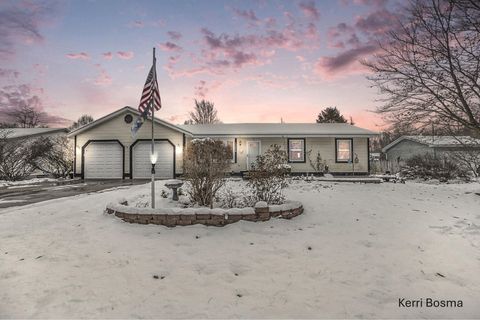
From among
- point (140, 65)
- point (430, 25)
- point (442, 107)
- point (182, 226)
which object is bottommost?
point (182, 226)

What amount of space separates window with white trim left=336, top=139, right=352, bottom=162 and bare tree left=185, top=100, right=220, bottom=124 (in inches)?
848

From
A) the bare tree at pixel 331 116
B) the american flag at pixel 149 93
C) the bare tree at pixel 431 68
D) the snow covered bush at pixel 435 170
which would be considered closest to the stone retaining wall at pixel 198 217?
the american flag at pixel 149 93

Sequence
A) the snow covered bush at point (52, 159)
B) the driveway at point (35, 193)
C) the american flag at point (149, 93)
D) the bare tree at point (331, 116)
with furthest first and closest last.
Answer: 1. the bare tree at point (331, 116)
2. the snow covered bush at point (52, 159)
3. the driveway at point (35, 193)
4. the american flag at point (149, 93)

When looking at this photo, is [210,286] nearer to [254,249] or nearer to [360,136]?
[254,249]

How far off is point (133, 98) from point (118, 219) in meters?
15.6

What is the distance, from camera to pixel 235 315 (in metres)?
2.55

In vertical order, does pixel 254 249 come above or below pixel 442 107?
below

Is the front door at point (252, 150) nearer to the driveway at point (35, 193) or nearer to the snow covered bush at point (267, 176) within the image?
the driveway at point (35, 193)

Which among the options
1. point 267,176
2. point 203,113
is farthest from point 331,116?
point 267,176

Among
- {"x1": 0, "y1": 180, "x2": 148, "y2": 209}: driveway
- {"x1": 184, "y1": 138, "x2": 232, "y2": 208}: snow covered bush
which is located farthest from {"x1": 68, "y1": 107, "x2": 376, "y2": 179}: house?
{"x1": 184, "y1": 138, "x2": 232, "y2": 208}: snow covered bush

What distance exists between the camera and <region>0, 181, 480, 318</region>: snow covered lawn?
8.82 feet

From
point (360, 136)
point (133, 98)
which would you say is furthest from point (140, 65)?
point (360, 136)

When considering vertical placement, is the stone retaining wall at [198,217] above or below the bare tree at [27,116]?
below

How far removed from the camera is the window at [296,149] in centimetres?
1806
